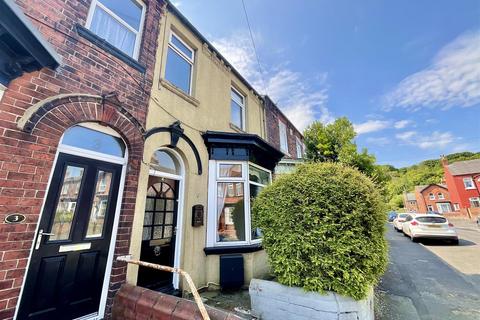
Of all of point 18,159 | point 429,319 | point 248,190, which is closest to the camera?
point 18,159

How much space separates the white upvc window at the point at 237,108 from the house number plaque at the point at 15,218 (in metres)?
6.09

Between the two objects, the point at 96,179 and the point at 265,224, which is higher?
the point at 96,179

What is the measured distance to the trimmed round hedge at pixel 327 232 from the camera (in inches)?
123

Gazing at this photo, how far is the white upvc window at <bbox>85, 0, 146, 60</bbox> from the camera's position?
4.02 meters

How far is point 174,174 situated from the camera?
16.9 feet

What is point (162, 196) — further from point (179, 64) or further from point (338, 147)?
point (338, 147)

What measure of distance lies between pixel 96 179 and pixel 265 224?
10.0 feet

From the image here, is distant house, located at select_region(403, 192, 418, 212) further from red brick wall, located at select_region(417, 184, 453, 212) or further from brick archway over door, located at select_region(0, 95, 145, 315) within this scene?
brick archway over door, located at select_region(0, 95, 145, 315)

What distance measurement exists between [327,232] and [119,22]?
227 inches

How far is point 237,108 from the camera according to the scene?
8.44 m

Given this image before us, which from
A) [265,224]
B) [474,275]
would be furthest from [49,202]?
[474,275]

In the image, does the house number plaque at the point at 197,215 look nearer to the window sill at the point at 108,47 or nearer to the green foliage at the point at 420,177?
the window sill at the point at 108,47

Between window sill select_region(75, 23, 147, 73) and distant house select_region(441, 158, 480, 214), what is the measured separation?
153ft

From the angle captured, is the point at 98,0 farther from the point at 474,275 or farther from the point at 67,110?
the point at 474,275
